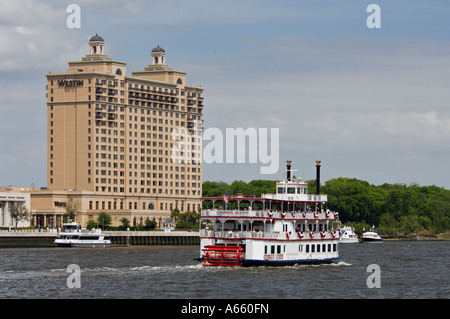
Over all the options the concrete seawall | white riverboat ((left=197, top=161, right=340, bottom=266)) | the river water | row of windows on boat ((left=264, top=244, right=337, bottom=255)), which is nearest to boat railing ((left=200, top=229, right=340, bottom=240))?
white riverboat ((left=197, top=161, right=340, bottom=266))

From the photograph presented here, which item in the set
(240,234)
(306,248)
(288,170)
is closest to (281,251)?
(306,248)

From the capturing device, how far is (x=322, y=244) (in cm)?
10000

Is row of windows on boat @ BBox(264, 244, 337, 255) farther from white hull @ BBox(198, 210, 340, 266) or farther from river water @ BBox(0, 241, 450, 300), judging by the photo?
river water @ BBox(0, 241, 450, 300)

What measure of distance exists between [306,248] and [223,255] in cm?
1101

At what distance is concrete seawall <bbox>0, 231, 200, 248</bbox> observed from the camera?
167875mm

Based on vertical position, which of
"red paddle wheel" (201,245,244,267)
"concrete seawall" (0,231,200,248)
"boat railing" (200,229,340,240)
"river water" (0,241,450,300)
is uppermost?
"boat railing" (200,229,340,240)

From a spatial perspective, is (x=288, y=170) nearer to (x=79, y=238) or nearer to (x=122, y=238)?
(x=79, y=238)

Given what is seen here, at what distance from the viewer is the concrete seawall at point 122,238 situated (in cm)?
Answer: 16788

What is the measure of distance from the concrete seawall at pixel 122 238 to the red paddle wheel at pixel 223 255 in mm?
83082

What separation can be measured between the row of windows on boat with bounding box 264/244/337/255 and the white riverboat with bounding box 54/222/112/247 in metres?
74.3

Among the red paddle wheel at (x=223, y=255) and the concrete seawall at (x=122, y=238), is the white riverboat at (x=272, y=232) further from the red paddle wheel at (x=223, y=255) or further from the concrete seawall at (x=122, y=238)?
the concrete seawall at (x=122, y=238)

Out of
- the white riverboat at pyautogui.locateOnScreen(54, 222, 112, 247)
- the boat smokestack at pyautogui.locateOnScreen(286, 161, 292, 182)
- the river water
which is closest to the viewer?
the river water
